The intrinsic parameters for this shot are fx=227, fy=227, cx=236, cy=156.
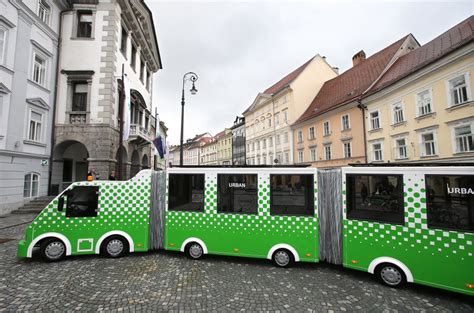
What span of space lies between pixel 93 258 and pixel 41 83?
12919 millimetres

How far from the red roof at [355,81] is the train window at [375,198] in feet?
66.7

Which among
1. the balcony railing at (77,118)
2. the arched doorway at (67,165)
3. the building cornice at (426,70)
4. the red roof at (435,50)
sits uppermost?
the red roof at (435,50)

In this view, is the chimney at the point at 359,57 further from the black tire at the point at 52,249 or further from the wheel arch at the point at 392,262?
the black tire at the point at 52,249

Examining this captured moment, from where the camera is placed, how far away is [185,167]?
20.0 feet

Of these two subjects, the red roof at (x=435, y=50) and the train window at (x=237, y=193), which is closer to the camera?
the train window at (x=237, y=193)


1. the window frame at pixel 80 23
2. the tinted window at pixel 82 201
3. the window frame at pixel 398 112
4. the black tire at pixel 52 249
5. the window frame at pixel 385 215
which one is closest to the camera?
the window frame at pixel 385 215

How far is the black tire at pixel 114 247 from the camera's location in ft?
19.5

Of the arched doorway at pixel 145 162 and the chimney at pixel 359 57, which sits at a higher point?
the chimney at pixel 359 57

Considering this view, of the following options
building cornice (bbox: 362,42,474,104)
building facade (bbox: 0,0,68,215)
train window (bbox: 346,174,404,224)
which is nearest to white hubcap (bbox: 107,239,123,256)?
train window (bbox: 346,174,404,224)

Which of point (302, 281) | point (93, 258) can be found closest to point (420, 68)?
point (302, 281)

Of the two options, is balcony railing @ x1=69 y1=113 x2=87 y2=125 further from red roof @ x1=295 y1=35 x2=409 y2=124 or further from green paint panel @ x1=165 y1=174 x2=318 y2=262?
red roof @ x1=295 y1=35 x2=409 y2=124

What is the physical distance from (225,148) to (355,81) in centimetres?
4108

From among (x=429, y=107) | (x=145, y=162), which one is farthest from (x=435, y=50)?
(x=145, y=162)

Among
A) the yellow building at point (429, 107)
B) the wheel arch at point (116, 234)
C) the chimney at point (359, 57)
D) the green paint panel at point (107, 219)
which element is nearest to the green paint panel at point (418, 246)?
the green paint panel at point (107, 219)
